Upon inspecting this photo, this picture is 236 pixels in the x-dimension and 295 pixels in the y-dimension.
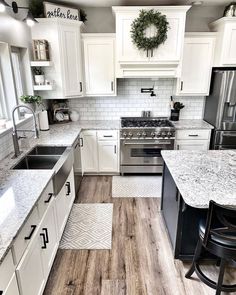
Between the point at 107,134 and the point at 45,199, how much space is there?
6.57 feet

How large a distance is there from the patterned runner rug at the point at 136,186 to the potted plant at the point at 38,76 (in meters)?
1.92

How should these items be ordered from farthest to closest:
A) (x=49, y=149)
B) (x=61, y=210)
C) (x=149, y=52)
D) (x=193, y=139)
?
(x=193, y=139) → (x=149, y=52) → (x=49, y=149) → (x=61, y=210)

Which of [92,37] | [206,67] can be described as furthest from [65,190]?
[206,67]

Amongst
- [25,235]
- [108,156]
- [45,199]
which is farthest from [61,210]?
[108,156]

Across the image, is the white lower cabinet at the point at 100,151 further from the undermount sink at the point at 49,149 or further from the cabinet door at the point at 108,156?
the undermount sink at the point at 49,149

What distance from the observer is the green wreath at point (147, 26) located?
313 centimetres

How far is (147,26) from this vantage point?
3205 millimetres

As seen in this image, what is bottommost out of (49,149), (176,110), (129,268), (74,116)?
(129,268)

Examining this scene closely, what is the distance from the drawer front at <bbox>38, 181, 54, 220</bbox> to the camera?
5.69 ft

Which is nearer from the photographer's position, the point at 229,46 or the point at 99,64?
the point at 229,46

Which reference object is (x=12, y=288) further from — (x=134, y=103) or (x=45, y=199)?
(x=134, y=103)

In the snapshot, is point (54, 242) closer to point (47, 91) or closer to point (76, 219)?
point (76, 219)

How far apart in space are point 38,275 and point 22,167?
3.70ft

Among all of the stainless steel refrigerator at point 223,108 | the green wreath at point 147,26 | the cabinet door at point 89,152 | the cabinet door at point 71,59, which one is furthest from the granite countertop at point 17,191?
the stainless steel refrigerator at point 223,108
